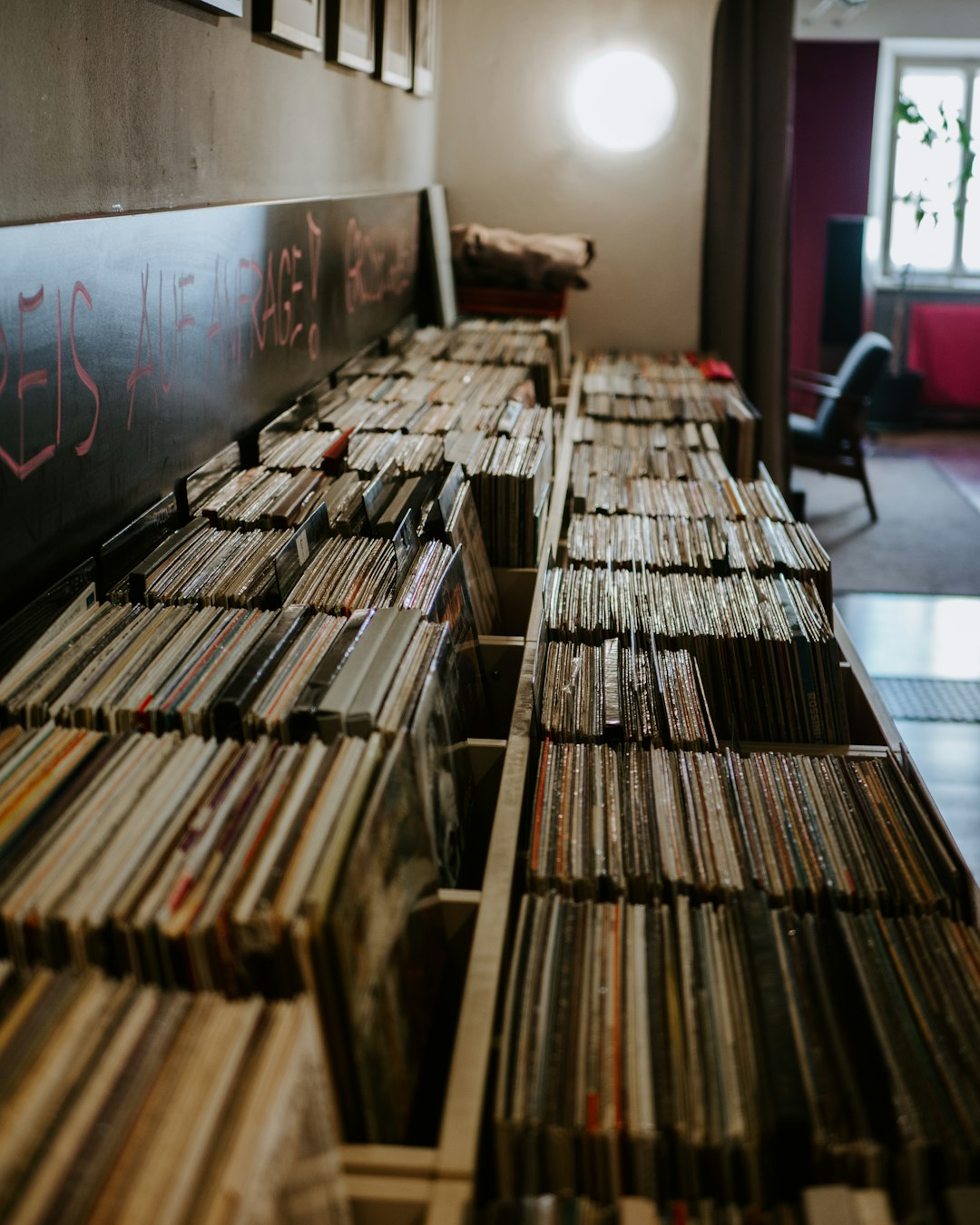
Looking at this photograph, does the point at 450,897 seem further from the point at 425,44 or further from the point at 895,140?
the point at 895,140

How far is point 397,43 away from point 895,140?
249 inches

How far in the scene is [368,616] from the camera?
1.29m

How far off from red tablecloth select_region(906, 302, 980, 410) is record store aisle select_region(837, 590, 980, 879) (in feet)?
14.0

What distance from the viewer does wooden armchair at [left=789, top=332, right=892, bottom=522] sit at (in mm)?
5246

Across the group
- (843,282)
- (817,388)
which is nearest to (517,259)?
(817,388)

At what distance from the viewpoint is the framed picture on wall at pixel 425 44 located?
3.54m

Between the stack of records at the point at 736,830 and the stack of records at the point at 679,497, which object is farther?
the stack of records at the point at 679,497

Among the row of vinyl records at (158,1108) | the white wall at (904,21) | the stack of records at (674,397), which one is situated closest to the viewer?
the row of vinyl records at (158,1108)

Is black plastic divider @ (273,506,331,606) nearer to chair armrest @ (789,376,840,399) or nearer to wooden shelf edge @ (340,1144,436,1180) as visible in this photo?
wooden shelf edge @ (340,1144,436,1180)

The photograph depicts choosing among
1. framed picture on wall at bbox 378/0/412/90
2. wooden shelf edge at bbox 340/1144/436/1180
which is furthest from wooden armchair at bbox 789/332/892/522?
wooden shelf edge at bbox 340/1144/436/1180

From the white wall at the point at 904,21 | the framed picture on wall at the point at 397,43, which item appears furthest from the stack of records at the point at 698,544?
the white wall at the point at 904,21

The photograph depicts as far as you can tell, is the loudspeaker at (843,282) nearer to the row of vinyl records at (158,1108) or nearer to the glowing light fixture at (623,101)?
the glowing light fixture at (623,101)

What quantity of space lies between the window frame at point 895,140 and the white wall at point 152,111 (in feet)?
20.8

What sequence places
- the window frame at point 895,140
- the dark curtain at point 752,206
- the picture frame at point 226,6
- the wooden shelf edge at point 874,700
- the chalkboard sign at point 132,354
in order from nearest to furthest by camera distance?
1. the chalkboard sign at point 132,354
2. the wooden shelf edge at point 874,700
3. the picture frame at point 226,6
4. the dark curtain at point 752,206
5. the window frame at point 895,140
